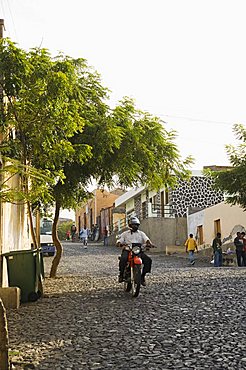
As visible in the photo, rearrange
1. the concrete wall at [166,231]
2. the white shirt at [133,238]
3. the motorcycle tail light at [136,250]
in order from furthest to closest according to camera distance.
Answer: the concrete wall at [166,231] < the white shirt at [133,238] < the motorcycle tail light at [136,250]

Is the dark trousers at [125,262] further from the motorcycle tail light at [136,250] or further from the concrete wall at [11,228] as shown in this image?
the concrete wall at [11,228]

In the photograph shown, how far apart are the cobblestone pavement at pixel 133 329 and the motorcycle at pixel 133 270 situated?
0.77 feet

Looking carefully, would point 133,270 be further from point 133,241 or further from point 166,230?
point 166,230

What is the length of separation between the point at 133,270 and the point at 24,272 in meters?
2.02

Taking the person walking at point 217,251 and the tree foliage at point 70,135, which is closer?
the tree foliage at point 70,135

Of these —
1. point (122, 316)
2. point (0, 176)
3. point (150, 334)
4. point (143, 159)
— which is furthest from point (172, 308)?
point (143, 159)

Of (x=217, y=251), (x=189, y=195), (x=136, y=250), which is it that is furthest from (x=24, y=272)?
(x=189, y=195)

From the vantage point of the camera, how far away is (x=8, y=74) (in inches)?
432

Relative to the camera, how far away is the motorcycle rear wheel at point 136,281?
11.7m

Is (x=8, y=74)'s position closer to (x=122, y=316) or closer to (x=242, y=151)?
(x=122, y=316)

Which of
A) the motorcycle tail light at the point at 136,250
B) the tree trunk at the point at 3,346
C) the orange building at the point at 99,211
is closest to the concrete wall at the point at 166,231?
the orange building at the point at 99,211

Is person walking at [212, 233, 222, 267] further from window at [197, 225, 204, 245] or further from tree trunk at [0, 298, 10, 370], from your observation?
tree trunk at [0, 298, 10, 370]

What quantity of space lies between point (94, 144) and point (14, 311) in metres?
5.04

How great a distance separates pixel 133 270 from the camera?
39.0 feet
